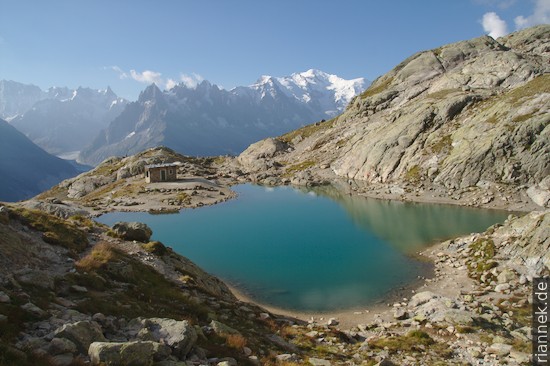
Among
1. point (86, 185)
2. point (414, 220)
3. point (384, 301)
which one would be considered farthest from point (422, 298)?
point (86, 185)

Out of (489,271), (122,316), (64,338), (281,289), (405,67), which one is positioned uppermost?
(405,67)

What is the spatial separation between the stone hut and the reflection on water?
55.9m

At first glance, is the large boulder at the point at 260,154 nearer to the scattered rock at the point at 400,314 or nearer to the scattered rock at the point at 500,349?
the scattered rock at the point at 400,314

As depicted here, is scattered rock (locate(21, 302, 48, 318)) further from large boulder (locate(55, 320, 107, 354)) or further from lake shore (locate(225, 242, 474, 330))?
lake shore (locate(225, 242, 474, 330))

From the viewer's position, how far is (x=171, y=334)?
16797mm

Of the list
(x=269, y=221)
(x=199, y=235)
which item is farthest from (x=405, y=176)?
(x=199, y=235)

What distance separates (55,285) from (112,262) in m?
6.26

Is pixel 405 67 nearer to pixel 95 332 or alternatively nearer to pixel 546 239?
pixel 546 239

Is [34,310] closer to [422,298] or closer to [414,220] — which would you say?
[422,298]

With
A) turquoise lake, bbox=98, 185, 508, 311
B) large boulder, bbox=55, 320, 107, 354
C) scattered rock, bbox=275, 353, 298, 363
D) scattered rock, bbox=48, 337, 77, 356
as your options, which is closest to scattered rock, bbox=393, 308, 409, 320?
turquoise lake, bbox=98, 185, 508, 311

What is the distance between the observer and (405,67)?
17738 cm

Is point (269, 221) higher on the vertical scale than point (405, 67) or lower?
lower

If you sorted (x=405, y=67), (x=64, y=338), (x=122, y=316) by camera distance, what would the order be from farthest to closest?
(x=405, y=67) < (x=122, y=316) < (x=64, y=338)

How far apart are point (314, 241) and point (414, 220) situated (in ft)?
79.4
